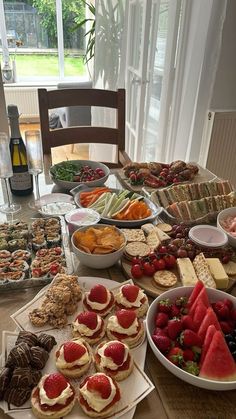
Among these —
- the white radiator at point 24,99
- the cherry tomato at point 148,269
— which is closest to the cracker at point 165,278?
the cherry tomato at point 148,269

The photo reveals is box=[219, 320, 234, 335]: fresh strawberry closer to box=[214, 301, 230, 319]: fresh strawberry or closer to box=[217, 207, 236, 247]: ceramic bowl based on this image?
box=[214, 301, 230, 319]: fresh strawberry

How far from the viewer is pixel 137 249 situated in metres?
1.03

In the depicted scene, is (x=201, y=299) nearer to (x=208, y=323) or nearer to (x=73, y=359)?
(x=208, y=323)

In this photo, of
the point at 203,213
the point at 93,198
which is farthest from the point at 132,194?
the point at 203,213

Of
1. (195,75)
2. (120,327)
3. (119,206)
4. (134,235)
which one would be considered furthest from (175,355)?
(195,75)

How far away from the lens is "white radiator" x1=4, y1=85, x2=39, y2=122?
5.71 m

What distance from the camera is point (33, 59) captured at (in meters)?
5.75

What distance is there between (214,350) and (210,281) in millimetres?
249

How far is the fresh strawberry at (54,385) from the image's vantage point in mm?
606

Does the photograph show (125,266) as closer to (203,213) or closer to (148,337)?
(148,337)

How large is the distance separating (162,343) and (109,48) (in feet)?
8.53

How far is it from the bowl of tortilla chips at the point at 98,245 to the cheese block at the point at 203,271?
8.6 inches

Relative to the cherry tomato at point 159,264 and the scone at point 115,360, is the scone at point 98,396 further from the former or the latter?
the cherry tomato at point 159,264

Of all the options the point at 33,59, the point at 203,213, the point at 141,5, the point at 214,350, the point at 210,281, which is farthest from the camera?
the point at 33,59
